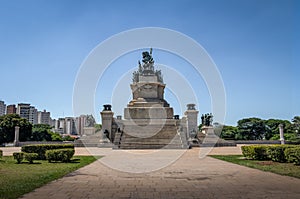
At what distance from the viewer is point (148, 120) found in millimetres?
37906

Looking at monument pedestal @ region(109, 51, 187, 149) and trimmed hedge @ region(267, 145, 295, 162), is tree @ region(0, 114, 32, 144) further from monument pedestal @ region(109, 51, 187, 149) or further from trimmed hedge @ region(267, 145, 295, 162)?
trimmed hedge @ region(267, 145, 295, 162)

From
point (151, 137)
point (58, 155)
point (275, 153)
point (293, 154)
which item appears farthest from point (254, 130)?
point (58, 155)

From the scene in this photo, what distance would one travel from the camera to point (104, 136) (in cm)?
3259

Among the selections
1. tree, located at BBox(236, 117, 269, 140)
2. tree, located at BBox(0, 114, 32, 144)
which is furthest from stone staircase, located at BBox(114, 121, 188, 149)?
tree, located at BBox(236, 117, 269, 140)

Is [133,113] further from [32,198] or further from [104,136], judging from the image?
[32,198]

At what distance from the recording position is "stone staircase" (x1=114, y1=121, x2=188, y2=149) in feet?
91.3

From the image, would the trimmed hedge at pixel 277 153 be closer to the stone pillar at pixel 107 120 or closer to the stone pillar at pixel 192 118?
the stone pillar at pixel 192 118

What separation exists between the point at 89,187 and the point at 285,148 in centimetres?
1122

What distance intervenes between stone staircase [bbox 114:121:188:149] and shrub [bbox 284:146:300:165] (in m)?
14.4

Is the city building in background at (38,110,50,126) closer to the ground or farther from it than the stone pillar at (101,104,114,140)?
farther from it

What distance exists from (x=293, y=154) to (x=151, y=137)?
745 inches

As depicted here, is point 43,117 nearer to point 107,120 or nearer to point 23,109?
point 23,109

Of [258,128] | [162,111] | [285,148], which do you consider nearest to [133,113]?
[162,111]

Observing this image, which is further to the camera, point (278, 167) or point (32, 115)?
point (32, 115)
